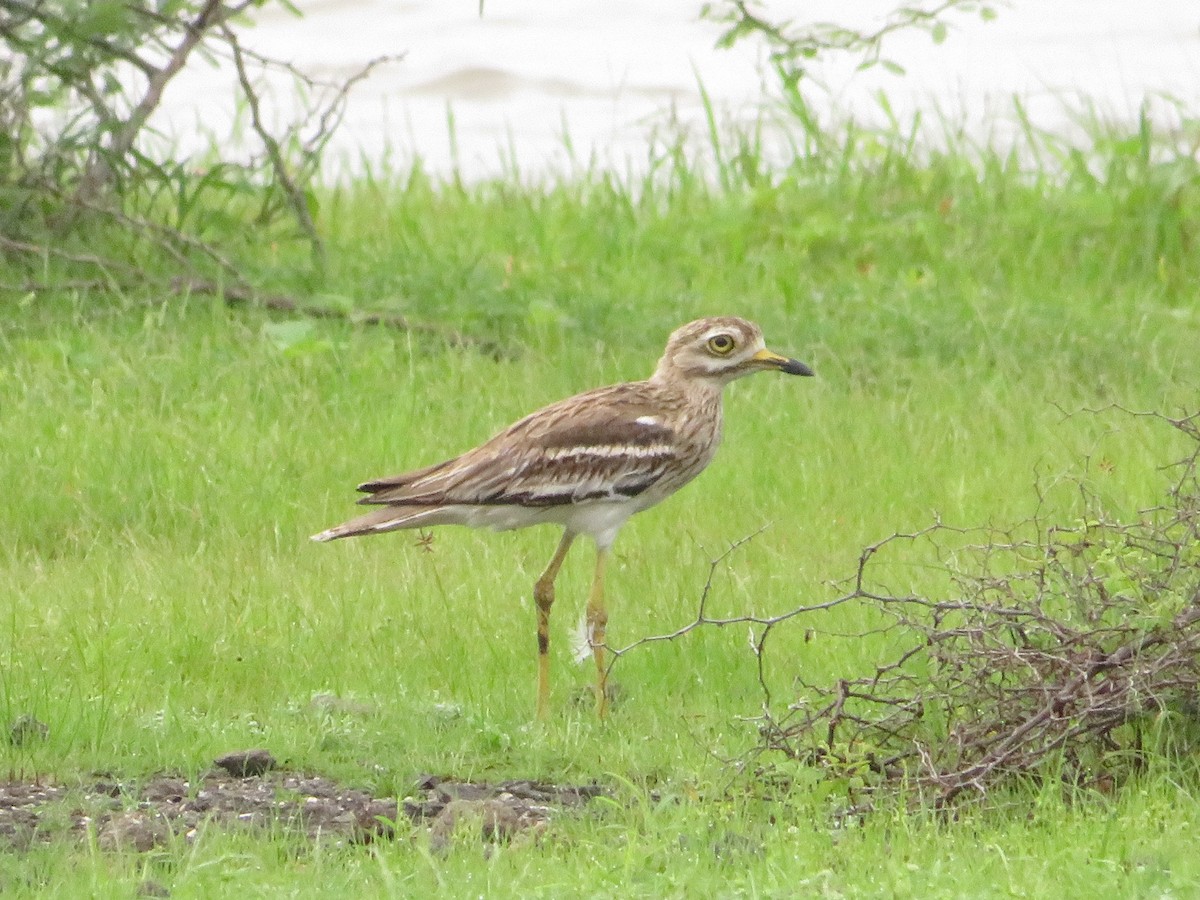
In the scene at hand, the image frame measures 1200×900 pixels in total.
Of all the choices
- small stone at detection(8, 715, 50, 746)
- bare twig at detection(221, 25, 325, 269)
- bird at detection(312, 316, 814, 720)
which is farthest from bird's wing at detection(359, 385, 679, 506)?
bare twig at detection(221, 25, 325, 269)

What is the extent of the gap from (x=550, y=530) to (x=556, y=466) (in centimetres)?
204

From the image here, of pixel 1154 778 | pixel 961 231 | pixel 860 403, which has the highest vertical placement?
pixel 961 231

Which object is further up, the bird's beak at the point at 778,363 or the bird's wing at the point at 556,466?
the bird's beak at the point at 778,363

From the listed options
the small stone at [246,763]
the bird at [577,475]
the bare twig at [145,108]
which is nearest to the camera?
the small stone at [246,763]

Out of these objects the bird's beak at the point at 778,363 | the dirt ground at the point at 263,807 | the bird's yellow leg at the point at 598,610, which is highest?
the bird's beak at the point at 778,363

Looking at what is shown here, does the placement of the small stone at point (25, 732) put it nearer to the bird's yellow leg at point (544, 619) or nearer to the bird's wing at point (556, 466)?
the bird's wing at point (556, 466)

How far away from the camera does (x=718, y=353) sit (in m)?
7.57

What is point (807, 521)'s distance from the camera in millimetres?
8859

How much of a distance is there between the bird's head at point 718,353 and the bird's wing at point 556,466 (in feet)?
1.05

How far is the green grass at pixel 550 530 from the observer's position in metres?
5.38

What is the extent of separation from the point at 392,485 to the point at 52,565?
5.95 ft

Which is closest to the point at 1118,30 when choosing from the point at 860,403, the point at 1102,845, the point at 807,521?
the point at 860,403

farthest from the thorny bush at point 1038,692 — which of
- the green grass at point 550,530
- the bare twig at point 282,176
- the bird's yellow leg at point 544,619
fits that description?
the bare twig at point 282,176

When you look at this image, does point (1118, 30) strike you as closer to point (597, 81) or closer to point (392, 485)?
point (597, 81)
